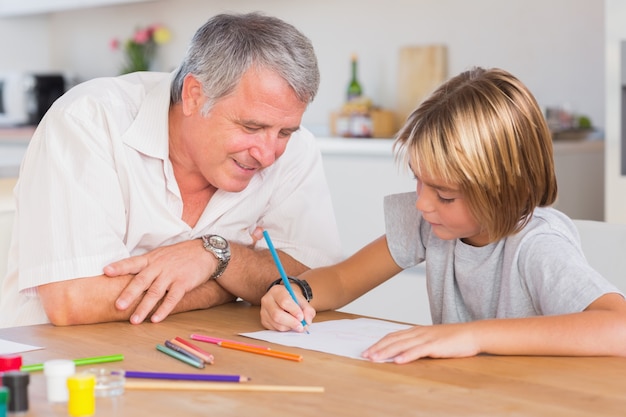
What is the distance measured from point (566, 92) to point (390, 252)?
7.34 ft

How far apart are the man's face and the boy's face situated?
1.05ft

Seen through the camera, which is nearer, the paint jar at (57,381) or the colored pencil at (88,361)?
the paint jar at (57,381)

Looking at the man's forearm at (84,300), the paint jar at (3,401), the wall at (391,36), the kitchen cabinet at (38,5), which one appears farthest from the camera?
the kitchen cabinet at (38,5)

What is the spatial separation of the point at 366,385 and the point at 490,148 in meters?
0.51

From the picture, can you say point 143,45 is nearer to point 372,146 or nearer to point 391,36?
point 391,36

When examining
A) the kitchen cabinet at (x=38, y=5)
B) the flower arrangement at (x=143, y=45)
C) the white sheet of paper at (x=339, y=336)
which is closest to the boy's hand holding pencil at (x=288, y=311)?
the white sheet of paper at (x=339, y=336)

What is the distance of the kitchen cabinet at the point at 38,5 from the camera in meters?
5.14

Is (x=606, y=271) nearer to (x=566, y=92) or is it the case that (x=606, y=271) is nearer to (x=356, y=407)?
(x=356, y=407)

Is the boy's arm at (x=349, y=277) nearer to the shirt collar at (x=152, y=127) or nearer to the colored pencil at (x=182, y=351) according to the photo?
the colored pencil at (x=182, y=351)

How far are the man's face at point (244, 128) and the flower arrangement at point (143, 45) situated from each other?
3.56 meters

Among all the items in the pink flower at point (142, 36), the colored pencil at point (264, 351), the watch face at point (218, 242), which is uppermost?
the pink flower at point (142, 36)

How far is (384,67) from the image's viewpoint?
4.44m

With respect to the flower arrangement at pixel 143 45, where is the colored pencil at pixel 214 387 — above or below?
below

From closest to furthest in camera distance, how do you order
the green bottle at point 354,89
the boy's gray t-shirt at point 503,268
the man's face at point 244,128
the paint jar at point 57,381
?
1. the paint jar at point 57,381
2. the boy's gray t-shirt at point 503,268
3. the man's face at point 244,128
4. the green bottle at point 354,89
